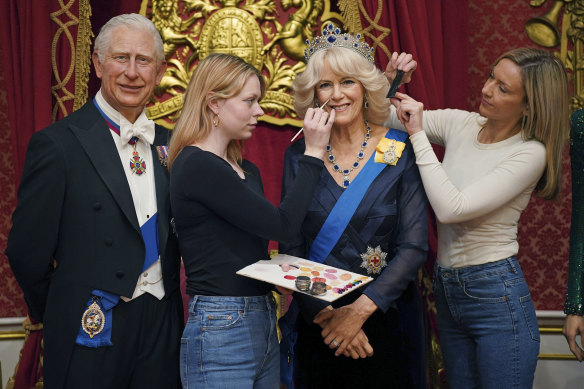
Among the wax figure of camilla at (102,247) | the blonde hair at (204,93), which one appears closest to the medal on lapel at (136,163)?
the wax figure of camilla at (102,247)

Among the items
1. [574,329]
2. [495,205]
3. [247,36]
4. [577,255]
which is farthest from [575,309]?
[247,36]

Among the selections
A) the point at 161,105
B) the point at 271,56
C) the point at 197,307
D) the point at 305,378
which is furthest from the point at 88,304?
the point at 271,56

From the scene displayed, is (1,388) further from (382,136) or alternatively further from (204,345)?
(382,136)

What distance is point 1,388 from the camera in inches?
111

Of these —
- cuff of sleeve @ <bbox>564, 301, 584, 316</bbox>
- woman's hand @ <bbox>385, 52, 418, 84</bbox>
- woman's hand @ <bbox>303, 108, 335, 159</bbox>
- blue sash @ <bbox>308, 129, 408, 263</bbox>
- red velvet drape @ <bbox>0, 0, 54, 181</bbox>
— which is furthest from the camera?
red velvet drape @ <bbox>0, 0, 54, 181</bbox>

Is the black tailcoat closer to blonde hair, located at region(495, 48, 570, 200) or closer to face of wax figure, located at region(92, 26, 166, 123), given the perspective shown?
face of wax figure, located at region(92, 26, 166, 123)

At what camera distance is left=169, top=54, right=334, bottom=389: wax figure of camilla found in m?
1.58

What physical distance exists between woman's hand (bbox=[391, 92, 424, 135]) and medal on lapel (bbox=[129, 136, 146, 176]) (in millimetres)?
875

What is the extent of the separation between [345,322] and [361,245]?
248 millimetres

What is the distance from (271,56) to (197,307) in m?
1.62

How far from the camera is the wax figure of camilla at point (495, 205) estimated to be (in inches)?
72.4

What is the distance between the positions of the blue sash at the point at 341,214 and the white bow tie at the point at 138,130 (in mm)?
625

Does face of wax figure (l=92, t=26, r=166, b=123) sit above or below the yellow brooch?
above

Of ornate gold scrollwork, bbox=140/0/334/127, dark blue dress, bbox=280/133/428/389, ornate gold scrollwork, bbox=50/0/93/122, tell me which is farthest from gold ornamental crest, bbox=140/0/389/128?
dark blue dress, bbox=280/133/428/389
